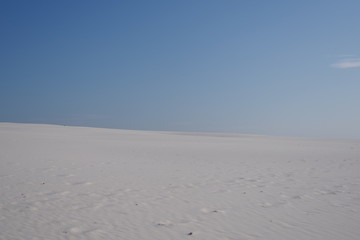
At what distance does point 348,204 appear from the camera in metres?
7.19

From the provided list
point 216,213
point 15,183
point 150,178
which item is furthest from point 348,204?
point 15,183

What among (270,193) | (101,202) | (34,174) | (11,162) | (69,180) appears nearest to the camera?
(101,202)

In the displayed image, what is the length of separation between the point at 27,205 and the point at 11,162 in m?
7.30

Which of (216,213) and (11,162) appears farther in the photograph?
(11,162)

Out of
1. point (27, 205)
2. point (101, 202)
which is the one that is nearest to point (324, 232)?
point (101, 202)

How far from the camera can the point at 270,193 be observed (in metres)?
8.31

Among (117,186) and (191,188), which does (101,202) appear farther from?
(191,188)

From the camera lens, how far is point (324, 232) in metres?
5.27

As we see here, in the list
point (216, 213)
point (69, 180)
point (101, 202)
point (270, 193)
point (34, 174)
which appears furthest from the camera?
point (34, 174)

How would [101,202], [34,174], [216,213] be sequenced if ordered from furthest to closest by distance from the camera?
1. [34,174]
2. [101,202]
3. [216,213]

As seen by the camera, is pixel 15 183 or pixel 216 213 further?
pixel 15 183

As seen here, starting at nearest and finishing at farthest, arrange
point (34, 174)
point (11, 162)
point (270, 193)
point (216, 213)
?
point (216, 213), point (270, 193), point (34, 174), point (11, 162)

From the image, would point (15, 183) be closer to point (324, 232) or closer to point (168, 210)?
point (168, 210)

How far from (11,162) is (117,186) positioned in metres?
7.05
